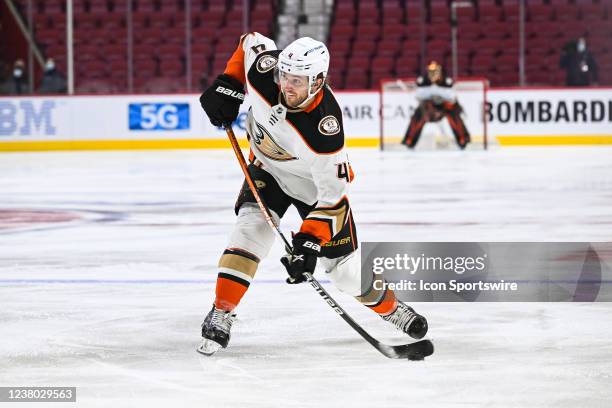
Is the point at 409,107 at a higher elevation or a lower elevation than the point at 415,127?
higher

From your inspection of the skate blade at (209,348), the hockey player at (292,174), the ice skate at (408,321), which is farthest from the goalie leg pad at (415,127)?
the skate blade at (209,348)

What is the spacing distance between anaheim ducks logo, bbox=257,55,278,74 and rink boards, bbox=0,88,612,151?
1178 centimetres

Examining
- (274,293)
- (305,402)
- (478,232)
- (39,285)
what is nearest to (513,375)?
(305,402)

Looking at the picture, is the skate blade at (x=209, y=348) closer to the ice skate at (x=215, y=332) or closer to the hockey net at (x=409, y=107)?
the ice skate at (x=215, y=332)

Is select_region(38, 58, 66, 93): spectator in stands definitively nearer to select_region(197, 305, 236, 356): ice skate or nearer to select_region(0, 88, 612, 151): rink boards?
select_region(0, 88, 612, 151): rink boards

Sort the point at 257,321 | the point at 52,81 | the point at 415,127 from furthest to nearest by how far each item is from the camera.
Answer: the point at 52,81, the point at 415,127, the point at 257,321

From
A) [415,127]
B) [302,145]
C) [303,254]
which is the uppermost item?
[302,145]

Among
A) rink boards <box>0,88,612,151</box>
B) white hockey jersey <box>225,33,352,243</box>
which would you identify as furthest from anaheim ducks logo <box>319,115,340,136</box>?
rink boards <box>0,88,612,151</box>

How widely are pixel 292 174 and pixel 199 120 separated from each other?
482 inches

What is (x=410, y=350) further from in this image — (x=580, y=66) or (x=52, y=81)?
(x=52, y=81)

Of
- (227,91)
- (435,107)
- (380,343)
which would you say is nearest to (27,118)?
(435,107)

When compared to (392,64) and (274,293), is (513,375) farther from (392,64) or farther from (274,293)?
(392,64)

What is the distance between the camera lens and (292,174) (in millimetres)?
3939

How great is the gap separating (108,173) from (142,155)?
115 inches
